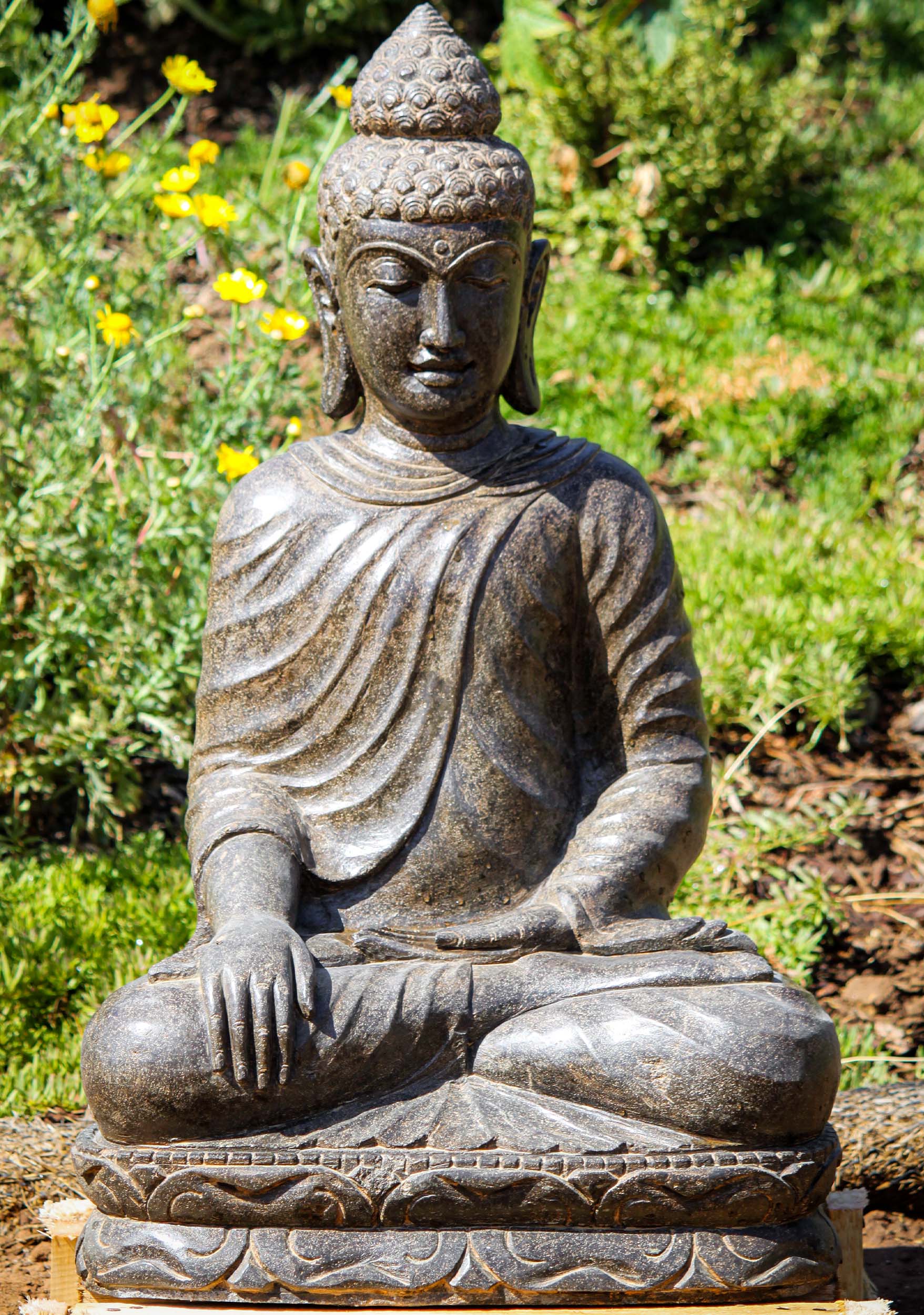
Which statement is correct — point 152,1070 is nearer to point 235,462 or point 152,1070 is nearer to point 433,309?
point 433,309

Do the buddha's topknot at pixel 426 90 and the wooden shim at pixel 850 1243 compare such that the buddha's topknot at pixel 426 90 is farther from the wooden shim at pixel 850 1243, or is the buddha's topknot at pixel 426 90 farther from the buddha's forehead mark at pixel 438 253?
the wooden shim at pixel 850 1243

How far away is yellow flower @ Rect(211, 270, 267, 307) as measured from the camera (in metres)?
4.33

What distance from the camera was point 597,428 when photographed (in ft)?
22.1

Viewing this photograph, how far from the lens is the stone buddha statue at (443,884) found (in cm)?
284

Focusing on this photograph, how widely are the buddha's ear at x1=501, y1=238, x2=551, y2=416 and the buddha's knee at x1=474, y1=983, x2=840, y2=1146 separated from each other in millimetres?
1310

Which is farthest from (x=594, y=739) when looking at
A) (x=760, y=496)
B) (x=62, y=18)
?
(x=62, y=18)

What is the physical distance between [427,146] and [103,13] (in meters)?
1.81

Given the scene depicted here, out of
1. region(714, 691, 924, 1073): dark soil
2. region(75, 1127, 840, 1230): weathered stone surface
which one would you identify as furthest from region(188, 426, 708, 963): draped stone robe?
region(714, 691, 924, 1073): dark soil

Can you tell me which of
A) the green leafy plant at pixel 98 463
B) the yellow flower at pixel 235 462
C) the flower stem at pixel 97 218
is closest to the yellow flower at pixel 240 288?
the green leafy plant at pixel 98 463

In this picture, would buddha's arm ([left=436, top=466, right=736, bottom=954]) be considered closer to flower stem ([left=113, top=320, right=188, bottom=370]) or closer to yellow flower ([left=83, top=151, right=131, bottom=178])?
flower stem ([left=113, top=320, right=188, bottom=370])

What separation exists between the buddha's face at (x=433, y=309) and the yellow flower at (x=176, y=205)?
1346 millimetres

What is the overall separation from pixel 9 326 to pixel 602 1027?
5.61m

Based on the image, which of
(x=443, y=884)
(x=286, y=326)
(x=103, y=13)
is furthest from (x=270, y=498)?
(x=103, y=13)

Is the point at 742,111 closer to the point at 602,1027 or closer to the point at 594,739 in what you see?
the point at 594,739
